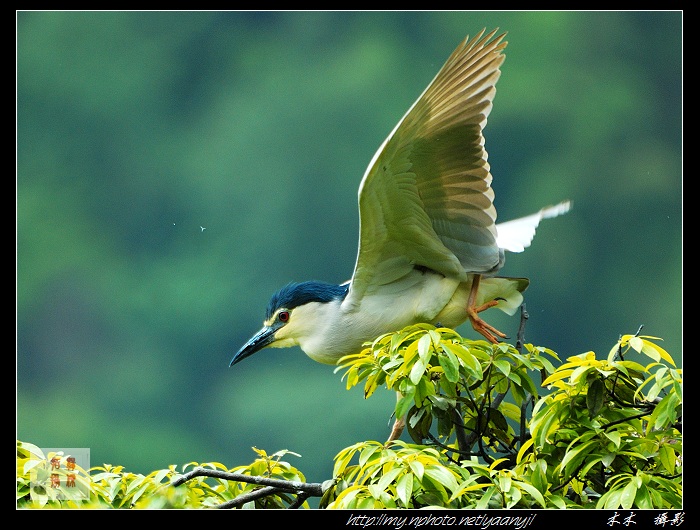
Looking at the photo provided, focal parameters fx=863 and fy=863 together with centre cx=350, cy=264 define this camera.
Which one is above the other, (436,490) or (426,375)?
(426,375)

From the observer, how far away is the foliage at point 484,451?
134 cm

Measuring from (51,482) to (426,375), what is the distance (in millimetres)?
649

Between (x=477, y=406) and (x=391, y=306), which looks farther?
(x=391, y=306)

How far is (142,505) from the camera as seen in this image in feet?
4.78

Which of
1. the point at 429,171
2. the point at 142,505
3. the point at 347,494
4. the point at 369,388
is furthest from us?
the point at 429,171

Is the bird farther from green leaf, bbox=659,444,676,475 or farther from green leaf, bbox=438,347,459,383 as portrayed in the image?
green leaf, bbox=659,444,676,475

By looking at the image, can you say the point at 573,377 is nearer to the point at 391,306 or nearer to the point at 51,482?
the point at 391,306

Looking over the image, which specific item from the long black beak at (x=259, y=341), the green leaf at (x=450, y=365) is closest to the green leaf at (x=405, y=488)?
the green leaf at (x=450, y=365)

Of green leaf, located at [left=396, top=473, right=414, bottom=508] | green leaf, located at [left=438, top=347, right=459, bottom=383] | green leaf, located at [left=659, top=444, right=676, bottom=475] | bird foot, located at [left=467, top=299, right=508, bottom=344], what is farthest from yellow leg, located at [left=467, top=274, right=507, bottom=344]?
green leaf, located at [left=396, top=473, right=414, bottom=508]

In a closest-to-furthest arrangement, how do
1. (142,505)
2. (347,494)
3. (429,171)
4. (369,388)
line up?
Result: (347,494) < (142,505) < (369,388) < (429,171)

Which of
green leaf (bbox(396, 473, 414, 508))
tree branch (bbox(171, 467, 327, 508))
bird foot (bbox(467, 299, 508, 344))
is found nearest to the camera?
green leaf (bbox(396, 473, 414, 508))

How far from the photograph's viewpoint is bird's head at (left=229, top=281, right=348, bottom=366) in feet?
6.45

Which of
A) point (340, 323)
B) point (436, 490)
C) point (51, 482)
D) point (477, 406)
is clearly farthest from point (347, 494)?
point (340, 323)

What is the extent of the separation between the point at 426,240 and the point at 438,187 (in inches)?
4.7
